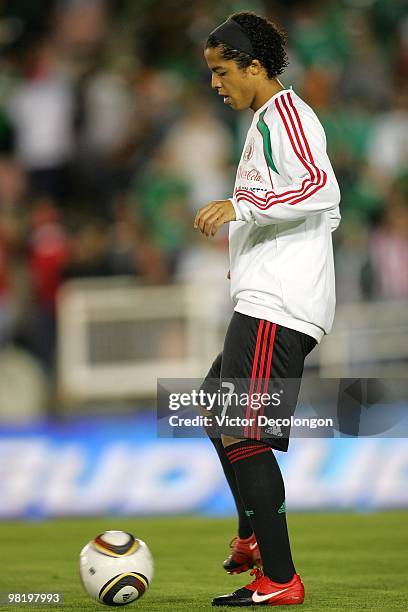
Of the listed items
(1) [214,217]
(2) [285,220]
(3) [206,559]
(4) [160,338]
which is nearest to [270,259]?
(2) [285,220]

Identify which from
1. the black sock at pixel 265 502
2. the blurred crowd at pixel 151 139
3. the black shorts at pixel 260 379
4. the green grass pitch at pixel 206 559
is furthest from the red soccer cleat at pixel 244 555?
the blurred crowd at pixel 151 139

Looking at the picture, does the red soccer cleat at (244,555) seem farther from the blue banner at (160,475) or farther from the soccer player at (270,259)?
the blue banner at (160,475)

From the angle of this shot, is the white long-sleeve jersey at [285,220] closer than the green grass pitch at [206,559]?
Yes

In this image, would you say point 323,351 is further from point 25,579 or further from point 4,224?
point 25,579

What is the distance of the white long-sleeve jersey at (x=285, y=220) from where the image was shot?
447cm

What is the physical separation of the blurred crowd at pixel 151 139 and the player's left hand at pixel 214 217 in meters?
5.89

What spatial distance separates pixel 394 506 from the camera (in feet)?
28.7

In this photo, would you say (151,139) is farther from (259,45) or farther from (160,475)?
(259,45)

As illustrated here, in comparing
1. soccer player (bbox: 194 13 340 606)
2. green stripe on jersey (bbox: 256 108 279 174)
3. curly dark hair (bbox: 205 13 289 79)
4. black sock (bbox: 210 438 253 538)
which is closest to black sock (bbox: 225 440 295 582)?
soccer player (bbox: 194 13 340 606)

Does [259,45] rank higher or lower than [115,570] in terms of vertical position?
higher

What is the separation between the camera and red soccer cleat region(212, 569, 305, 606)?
454 centimetres

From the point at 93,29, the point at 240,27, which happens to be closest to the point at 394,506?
the point at 240,27

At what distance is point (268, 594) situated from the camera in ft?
14.9

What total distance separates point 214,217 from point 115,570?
4.43 feet
